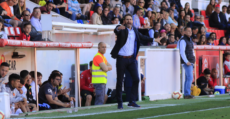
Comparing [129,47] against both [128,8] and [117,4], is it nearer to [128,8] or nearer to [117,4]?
[117,4]

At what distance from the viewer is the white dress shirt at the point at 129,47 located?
27.6ft

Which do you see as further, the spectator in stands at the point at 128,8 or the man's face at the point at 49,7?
the spectator in stands at the point at 128,8

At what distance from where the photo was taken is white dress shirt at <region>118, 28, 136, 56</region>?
27.6ft

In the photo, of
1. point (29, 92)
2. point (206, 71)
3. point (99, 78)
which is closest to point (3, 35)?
point (29, 92)

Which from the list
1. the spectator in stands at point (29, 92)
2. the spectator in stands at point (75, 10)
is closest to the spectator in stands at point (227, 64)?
the spectator in stands at point (75, 10)

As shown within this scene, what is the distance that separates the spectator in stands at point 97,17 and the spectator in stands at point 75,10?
0.52m

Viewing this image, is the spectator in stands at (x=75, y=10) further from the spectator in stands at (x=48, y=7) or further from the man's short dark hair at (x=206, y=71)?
the man's short dark hair at (x=206, y=71)

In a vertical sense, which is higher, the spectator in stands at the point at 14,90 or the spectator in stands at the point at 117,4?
the spectator in stands at the point at 117,4

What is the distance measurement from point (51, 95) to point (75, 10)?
642cm

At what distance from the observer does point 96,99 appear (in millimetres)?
9500

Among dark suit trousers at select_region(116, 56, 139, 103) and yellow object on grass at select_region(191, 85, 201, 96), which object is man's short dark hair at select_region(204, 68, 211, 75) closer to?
yellow object on grass at select_region(191, 85, 201, 96)

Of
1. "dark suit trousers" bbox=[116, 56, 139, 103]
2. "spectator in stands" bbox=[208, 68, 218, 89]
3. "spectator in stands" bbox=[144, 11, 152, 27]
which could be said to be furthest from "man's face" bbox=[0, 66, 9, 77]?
"spectator in stands" bbox=[144, 11, 152, 27]

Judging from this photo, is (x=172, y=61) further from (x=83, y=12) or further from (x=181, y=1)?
(x=181, y=1)

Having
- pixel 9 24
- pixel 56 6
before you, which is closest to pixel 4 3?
pixel 9 24
